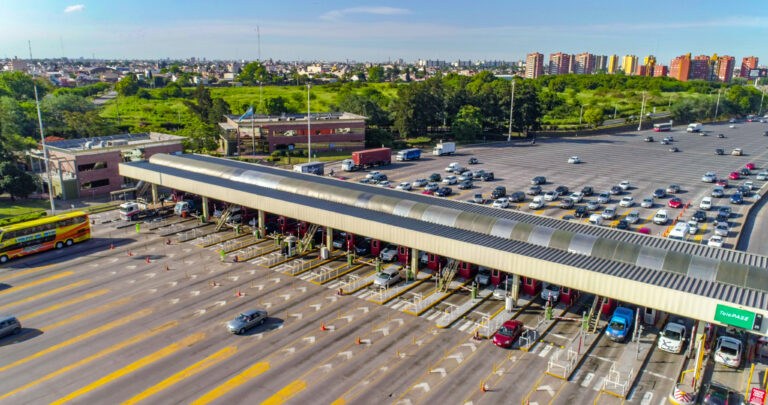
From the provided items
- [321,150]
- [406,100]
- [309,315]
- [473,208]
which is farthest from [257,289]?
[406,100]

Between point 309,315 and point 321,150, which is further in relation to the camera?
point 321,150

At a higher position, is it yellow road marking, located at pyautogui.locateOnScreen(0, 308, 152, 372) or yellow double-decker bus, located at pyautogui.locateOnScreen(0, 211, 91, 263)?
yellow double-decker bus, located at pyautogui.locateOnScreen(0, 211, 91, 263)

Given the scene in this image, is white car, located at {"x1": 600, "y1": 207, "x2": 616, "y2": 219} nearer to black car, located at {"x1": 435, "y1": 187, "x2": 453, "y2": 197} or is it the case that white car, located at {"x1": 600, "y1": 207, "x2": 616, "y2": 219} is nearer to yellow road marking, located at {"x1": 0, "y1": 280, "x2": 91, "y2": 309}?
black car, located at {"x1": 435, "y1": 187, "x2": 453, "y2": 197}

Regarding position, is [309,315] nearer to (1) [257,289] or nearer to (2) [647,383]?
(1) [257,289]

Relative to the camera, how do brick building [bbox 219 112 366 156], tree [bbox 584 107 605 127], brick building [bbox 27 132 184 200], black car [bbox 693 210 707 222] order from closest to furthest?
black car [bbox 693 210 707 222] → brick building [bbox 27 132 184 200] → brick building [bbox 219 112 366 156] → tree [bbox 584 107 605 127]

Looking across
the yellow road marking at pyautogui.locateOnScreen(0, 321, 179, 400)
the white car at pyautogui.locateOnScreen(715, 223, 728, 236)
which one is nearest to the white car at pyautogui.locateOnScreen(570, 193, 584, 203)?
the white car at pyautogui.locateOnScreen(715, 223, 728, 236)

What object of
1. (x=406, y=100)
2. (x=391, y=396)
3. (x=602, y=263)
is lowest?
(x=391, y=396)

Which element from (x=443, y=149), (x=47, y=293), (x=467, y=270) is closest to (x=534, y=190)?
(x=443, y=149)
